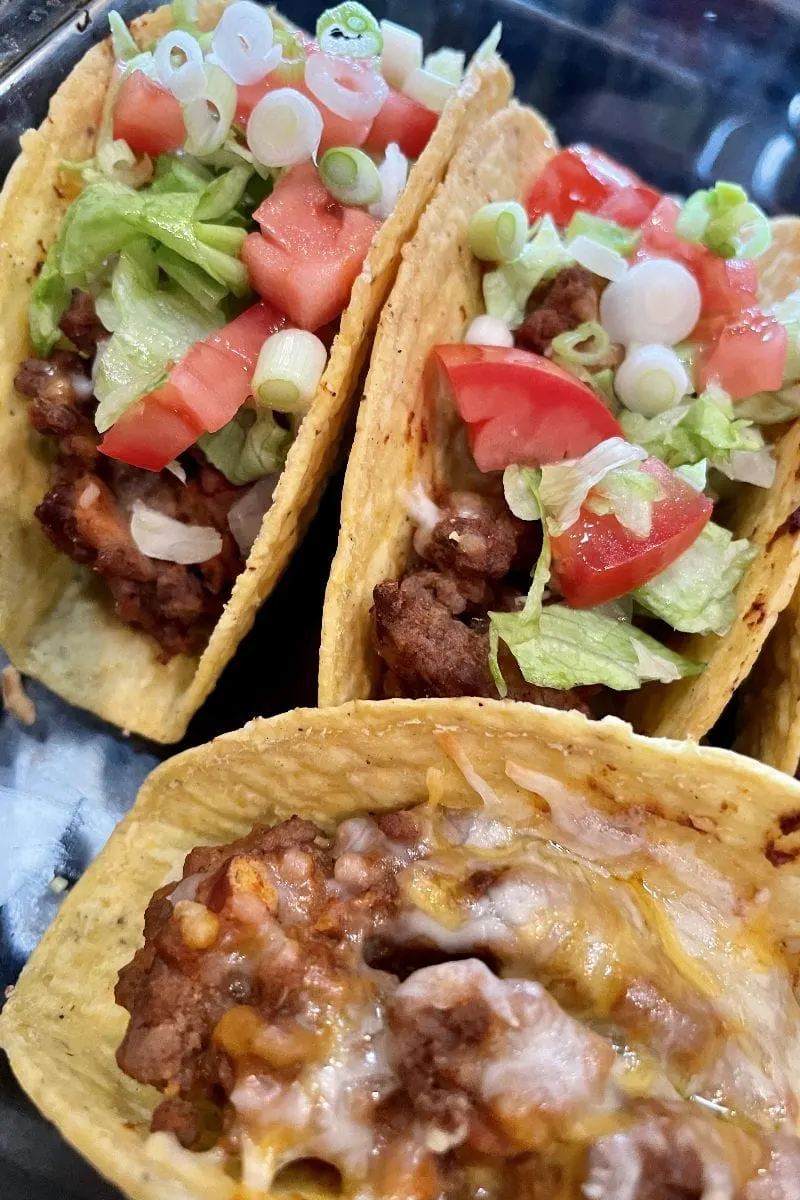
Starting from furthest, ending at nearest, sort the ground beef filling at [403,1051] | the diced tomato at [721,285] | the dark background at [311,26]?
the dark background at [311,26] < the diced tomato at [721,285] < the ground beef filling at [403,1051]

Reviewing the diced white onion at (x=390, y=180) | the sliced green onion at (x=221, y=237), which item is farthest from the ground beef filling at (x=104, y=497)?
the diced white onion at (x=390, y=180)

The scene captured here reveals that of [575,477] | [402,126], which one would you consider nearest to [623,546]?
[575,477]

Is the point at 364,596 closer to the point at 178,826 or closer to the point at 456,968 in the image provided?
the point at 178,826

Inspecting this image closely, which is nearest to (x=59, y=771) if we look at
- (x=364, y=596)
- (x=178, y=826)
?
(x=178, y=826)

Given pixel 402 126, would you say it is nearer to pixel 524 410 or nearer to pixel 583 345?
pixel 583 345

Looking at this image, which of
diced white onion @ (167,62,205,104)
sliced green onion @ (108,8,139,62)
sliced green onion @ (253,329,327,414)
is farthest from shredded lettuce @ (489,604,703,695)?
sliced green onion @ (108,8,139,62)

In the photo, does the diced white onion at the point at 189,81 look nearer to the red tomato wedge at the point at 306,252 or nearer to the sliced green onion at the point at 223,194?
the sliced green onion at the point at 223,194
